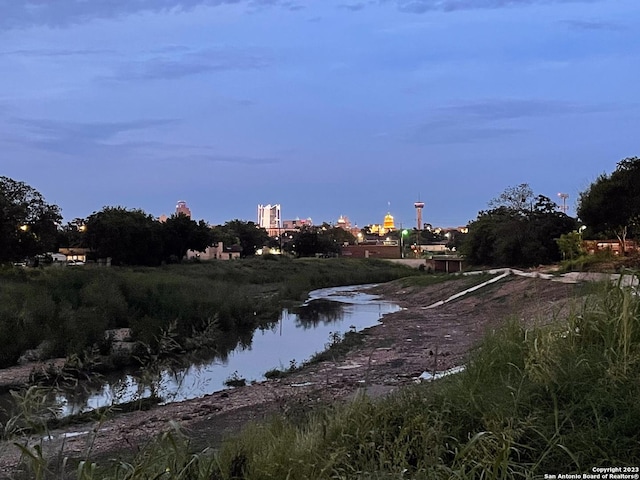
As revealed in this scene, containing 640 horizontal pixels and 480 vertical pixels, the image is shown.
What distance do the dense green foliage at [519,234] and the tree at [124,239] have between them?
1063 inches

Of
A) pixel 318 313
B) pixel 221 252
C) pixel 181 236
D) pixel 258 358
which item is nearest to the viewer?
pixel 258 358

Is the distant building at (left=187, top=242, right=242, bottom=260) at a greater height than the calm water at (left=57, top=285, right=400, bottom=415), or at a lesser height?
greater

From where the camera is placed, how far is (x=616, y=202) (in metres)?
34.7

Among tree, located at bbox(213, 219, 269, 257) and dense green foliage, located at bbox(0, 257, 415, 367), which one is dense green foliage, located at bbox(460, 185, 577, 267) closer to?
dense green foliage, located at bbox(0, 257, 415, 367)

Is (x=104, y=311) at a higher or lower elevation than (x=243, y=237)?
lower

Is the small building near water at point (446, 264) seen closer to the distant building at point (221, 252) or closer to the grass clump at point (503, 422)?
the distant building at point (221, 252)

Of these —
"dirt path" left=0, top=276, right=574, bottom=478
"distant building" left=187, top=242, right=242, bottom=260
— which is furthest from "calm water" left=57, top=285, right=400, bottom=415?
"distant building" left=187, top=242, right=242, bottom=260

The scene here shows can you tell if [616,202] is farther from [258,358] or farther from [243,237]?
[243,237]

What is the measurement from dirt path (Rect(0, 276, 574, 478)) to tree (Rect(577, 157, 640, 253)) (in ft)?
33.2

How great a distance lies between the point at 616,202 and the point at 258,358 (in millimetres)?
23990

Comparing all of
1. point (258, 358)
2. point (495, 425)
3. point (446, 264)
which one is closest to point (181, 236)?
point (446, 264)

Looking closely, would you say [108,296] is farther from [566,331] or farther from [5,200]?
[566,331]

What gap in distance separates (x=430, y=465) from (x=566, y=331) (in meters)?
2.70

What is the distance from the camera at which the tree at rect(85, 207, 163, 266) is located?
5481 cm
